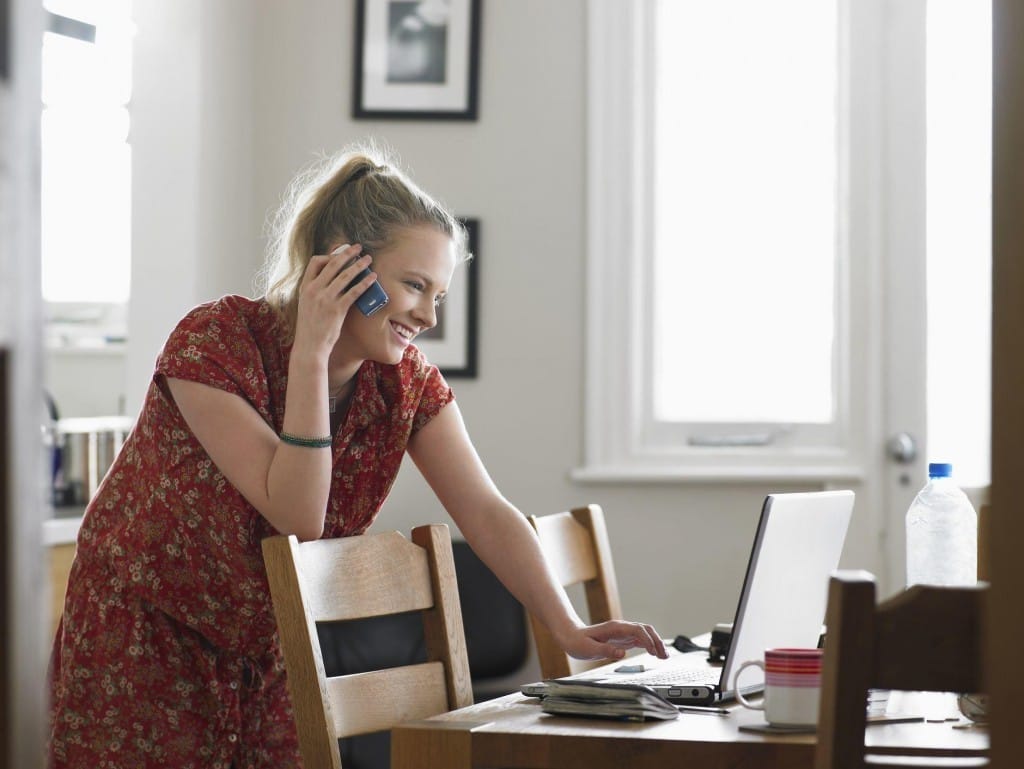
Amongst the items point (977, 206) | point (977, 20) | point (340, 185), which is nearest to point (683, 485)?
point (977, 206)

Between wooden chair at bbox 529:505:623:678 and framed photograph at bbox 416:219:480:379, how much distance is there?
3.78 ft

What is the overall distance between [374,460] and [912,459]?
1.90 m

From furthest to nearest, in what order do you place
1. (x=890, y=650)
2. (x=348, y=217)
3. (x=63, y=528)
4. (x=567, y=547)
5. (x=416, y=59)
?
(x=416, y=59) → (x=63, y=528) → (x=567, y=547) → (x=348, y=217) → (x=890, y=650)

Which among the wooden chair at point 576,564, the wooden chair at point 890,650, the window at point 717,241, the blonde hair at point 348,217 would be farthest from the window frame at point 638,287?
the wooden chair at point 890,650

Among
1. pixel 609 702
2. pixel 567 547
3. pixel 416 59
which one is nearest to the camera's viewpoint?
pixel 609 702

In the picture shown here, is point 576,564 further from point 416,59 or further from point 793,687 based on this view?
point 416,59

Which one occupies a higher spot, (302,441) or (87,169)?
(87,169)

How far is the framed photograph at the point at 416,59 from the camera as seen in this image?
3307 mm

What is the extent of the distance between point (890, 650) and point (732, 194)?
255 cm

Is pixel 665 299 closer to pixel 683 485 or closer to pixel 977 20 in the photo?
pixel 683 485

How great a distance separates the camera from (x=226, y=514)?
161cm

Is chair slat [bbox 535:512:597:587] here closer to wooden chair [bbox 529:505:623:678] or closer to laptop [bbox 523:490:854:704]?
wooden chair [bbox 529:505:623:678]

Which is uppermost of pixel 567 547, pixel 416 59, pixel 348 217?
pixel 416 59

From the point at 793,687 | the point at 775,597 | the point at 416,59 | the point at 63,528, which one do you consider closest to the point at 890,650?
the point at 793,687
